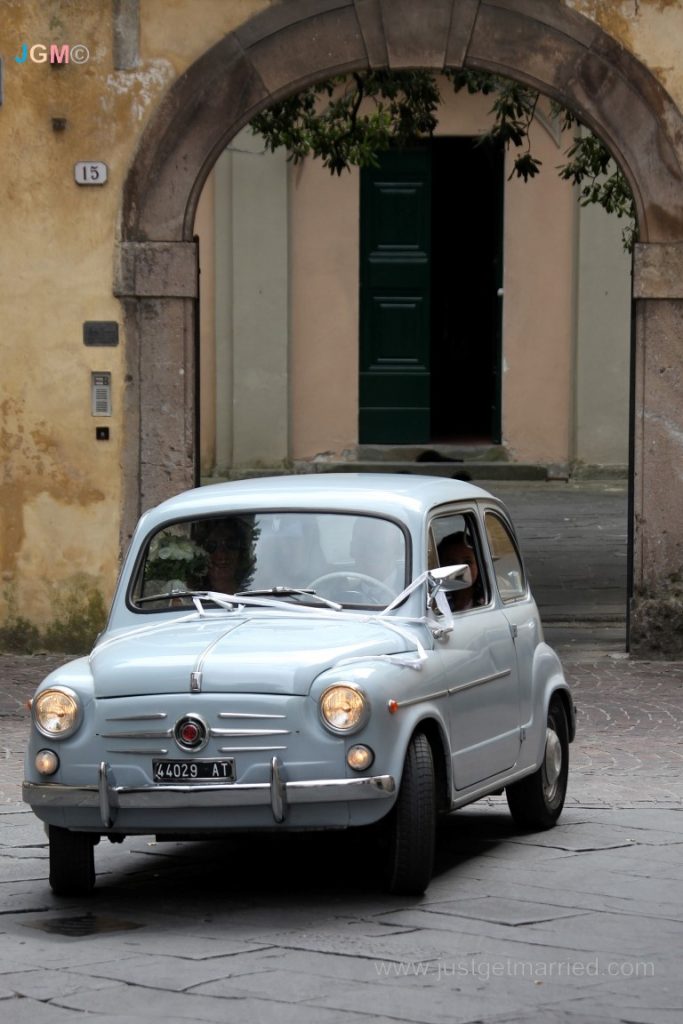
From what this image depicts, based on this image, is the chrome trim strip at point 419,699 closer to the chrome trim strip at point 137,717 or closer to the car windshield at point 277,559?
the car windshield at point 277,559

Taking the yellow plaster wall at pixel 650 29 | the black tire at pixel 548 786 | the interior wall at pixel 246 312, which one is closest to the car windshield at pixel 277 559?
the black tire at pixel 548 786

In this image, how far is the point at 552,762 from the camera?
8.62m

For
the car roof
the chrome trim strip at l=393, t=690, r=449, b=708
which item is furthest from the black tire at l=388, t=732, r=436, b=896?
the car roof

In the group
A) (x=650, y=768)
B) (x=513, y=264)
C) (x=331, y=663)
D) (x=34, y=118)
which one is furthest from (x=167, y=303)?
(x=513, y=264)

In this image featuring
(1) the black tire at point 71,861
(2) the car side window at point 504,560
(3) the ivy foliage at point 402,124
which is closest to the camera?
(1) the black tire at point 71,861

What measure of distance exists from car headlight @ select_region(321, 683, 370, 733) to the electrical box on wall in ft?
22.5

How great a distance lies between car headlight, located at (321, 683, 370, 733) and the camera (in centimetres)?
677

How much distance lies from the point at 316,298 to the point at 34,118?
30.9 ft

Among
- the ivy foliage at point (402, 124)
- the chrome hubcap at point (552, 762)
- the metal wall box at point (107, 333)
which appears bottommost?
the chrome hubcap at point (552, 762)

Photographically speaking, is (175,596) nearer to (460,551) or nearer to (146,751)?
(146,751)

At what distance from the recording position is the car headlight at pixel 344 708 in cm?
677

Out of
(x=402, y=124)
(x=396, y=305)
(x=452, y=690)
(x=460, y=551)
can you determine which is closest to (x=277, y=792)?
(x=452, y=690)

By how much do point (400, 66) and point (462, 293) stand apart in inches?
472

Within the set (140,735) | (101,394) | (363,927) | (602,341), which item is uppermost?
(602,341)
